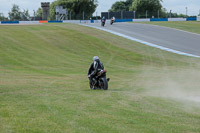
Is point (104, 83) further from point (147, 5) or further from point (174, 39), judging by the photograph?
point (147, 5)

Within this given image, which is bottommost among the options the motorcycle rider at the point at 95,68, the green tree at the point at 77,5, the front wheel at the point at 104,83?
the front wheel at the point at 104,83

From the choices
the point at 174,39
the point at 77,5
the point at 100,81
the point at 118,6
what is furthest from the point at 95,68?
the point at 118,6

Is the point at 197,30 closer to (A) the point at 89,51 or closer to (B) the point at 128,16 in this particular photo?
(A) the point at 89,51

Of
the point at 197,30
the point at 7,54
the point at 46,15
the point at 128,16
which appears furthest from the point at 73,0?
the point at 7,54

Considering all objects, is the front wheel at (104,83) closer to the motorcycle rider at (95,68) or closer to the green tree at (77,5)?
the motorcycle rider at (95,68)

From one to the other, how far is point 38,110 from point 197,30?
4684 centimetres

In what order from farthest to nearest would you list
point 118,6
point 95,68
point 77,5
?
point 118,6 < point 77,5 < point 95,68

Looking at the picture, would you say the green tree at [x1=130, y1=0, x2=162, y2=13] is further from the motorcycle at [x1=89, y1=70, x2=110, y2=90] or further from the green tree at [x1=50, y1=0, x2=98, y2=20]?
the motorcycle at [x1=89, y1=70, x2=110, y2=90]

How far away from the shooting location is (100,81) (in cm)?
1433

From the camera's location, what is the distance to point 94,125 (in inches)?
Result: 280

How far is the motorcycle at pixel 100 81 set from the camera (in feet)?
46.0

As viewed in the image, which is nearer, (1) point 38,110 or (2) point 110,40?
(1) point 38,110

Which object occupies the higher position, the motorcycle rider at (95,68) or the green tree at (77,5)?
the green tree at (77,5)

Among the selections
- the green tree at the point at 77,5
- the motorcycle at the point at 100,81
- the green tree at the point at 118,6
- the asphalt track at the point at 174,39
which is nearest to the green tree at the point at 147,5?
the green tree at the point at 77,5
